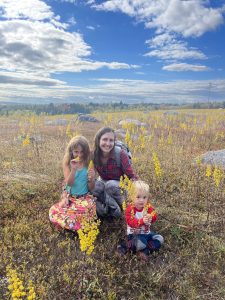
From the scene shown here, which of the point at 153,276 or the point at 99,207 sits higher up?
the point at 99,207

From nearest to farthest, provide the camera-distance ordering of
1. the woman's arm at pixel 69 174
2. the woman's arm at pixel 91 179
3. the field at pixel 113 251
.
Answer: the field at pixel 113 251 → the woman's arm at pixel 69 174 → the woman's arm at pixel 91 179

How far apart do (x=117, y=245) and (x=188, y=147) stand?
9.37m

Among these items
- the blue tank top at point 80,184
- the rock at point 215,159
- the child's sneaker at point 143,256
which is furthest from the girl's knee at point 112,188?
the rock at point 215,159

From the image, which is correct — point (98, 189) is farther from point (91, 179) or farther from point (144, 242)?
point (144, 242)

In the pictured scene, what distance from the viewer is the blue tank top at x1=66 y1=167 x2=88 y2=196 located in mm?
6120

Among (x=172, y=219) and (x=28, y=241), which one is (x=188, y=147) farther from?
(x=28, y=241)

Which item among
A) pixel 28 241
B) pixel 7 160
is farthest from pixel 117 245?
pixel 7 160

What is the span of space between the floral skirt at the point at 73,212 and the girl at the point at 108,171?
1.10 feet

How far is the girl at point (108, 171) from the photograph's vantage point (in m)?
6.34

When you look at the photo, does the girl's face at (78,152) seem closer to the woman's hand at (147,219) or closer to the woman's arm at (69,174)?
the woman's arm at (69,174)

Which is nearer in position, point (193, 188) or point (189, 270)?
point (189, 270)

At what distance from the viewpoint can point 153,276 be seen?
4.74m

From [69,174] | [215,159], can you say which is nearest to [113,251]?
[69,174]

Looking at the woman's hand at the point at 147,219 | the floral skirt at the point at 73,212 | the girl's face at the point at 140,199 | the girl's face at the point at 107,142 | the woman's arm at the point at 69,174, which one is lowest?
the floral skirt at the point at 73,212
